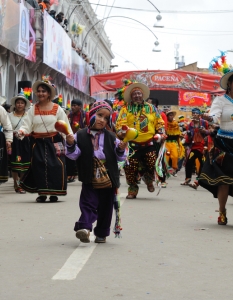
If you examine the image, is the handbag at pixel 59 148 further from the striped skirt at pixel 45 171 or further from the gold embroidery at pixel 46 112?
the gold embroidery at pixel 46 112

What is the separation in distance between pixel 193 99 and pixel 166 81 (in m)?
4.55

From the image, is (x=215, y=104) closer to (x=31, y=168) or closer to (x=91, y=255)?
(x=91, y=255)

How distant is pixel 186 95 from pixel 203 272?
24.4 m

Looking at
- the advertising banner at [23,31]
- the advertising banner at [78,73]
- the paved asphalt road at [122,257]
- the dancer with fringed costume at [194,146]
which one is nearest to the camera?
the paved asphalt road at [122,257]

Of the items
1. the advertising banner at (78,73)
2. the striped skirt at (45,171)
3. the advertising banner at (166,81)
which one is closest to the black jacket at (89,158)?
the striped skirt at (45,171)

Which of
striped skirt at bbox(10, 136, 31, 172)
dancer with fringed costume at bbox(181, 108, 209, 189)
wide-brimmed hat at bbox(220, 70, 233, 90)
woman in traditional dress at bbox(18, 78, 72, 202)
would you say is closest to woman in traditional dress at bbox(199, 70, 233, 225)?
wide-brimmed hat at bbox(220, 70, 233, 90)

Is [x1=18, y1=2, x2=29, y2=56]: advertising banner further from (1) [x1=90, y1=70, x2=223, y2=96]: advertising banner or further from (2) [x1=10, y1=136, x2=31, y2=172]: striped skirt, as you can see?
(2) [x1=10, y1=136, x2=31, y2=172]: striped skirt

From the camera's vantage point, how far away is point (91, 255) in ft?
22.3

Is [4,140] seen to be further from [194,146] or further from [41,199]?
[194,146]

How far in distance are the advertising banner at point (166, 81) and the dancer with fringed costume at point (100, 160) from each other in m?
A: 18.6

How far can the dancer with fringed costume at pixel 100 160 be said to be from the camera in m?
7.46

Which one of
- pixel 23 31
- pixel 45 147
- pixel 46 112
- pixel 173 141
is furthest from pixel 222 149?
pixel 23 31

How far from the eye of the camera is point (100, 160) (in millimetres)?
7551

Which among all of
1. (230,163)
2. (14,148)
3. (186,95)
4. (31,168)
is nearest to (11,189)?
(14,148)
